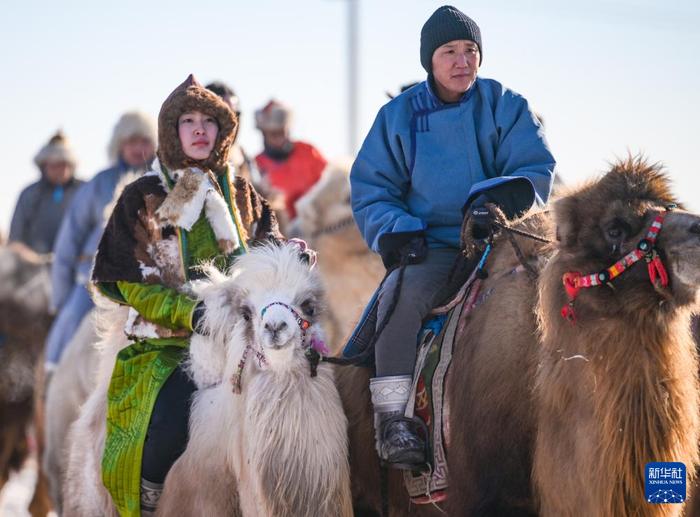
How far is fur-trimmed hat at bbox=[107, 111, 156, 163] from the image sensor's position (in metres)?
10.7

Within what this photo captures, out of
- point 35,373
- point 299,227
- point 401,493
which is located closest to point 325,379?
point 401,493

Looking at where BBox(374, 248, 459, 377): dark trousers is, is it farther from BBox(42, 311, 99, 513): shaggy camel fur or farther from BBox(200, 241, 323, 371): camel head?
BBox(42, 311, 99, 513): shaggy camel fur

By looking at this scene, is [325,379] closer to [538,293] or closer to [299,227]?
[538,293]

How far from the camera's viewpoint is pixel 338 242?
444 inches

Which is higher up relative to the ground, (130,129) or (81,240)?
(130,129)

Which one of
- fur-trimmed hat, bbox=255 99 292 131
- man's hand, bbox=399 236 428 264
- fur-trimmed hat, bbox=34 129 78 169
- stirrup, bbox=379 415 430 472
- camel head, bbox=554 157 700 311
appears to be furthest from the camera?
fur-trimmed hat, bbox=34 129 78 169

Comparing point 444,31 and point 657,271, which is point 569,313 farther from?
point 444,31

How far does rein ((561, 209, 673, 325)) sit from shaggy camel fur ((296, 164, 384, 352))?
6134mm

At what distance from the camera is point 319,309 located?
17.3ft

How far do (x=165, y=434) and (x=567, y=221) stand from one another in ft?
6.65

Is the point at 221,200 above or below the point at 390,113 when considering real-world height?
below

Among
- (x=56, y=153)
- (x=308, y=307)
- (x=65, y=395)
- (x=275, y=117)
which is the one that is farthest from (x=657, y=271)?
(x=56, y=153)

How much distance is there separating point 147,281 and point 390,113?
4.34 ft

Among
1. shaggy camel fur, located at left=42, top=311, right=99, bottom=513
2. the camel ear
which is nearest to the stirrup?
the camel ear
